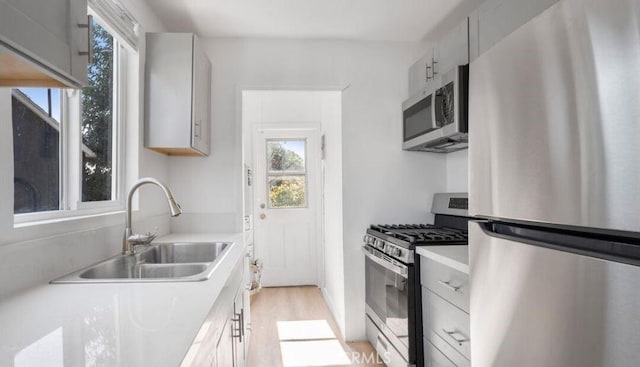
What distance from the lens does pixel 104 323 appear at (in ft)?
2.60

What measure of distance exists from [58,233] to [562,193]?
161 cm

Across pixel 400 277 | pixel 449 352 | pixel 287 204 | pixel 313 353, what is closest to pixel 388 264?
pixel 400 277

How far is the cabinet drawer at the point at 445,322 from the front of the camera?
5.15 ft

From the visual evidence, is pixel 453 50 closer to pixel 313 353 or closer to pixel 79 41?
pixel 79 41

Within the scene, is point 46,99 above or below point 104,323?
above

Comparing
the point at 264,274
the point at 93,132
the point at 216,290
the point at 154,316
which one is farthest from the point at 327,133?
the point at 154,316

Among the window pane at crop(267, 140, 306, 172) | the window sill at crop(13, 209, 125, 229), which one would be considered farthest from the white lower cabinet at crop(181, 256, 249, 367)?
the window pane at crop(267, 140, 306, 172)

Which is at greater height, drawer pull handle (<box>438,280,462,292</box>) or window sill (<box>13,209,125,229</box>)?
window sill (<box>13,209,125,229</box>)

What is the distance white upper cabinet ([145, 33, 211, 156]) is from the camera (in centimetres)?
→ 218

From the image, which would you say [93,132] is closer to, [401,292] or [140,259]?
[140,259]

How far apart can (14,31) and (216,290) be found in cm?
80

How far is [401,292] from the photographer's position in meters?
2.07

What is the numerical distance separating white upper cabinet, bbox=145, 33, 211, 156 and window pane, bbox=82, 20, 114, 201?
0.25 m

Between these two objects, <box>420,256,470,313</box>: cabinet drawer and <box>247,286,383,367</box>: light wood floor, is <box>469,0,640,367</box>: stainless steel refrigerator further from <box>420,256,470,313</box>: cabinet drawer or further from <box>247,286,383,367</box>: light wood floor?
<box>247,286,383,367</box>: light wood floor
